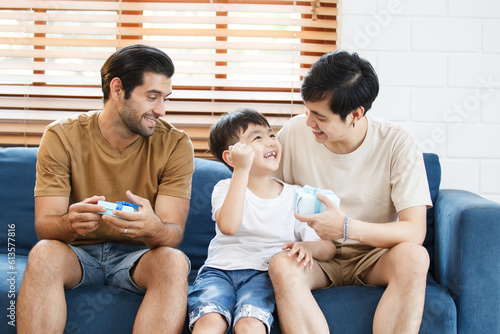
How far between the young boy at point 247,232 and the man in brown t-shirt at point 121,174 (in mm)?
123

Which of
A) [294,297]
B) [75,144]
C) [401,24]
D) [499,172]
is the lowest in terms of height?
[294,297]

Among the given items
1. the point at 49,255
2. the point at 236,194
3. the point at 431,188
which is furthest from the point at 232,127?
the point at 431,188

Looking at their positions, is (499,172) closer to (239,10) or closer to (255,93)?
(255,93)

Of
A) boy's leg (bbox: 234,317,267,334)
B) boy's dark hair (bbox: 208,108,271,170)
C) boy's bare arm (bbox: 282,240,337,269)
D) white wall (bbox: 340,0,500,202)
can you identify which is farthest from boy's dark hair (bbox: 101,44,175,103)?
white wall (bbox: 340,0,500,202)

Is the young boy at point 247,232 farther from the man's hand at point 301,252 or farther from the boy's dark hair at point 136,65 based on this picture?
the boy's dark hair at point 136,65

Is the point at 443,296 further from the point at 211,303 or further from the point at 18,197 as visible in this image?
the point at 18,197

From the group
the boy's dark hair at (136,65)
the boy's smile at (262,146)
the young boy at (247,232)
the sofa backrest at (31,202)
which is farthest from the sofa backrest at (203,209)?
the boy's dark hair at (136,65)

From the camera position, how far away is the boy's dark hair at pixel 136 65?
162 cm

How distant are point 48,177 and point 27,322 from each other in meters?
0.47

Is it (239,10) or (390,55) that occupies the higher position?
(239,10)

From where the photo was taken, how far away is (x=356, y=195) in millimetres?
1668

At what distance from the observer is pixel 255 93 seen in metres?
2.29

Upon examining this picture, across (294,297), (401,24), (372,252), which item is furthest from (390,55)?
(294,297)

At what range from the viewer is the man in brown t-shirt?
148cm
